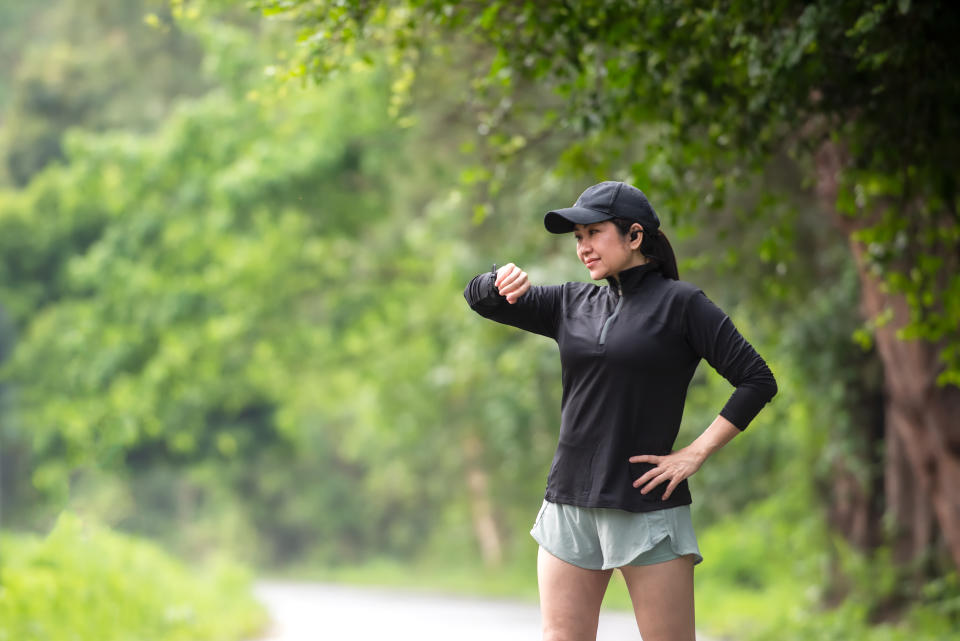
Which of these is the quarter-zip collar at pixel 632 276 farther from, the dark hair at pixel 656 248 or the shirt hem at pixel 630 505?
the shirt hem at pixel 630 505

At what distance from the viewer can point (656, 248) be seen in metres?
4.04

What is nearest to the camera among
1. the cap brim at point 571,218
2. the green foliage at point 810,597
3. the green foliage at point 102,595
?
the cap brim at point 571,218

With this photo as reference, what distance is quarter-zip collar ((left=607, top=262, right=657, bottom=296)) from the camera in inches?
157

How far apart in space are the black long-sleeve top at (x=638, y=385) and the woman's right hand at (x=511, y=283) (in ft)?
0.70

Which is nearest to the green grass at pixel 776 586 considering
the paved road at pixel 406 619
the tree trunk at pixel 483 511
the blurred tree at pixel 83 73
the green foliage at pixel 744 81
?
the tree trunk at pixel 483 511

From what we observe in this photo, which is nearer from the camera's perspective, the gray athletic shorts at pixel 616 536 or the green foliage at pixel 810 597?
the gray athletic shorts at pixel 616 536

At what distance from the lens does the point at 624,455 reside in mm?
3842

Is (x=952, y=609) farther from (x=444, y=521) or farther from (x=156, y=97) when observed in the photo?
(x=444, y=521)

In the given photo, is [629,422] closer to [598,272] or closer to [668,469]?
[668,469]

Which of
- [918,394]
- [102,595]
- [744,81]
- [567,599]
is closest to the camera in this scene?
[567,599]

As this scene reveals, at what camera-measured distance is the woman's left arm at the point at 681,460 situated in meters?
3.80

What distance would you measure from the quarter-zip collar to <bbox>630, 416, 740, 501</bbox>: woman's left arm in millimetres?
485

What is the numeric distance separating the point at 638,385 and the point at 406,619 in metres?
13.8

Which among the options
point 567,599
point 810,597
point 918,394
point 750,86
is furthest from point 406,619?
point 567,599
